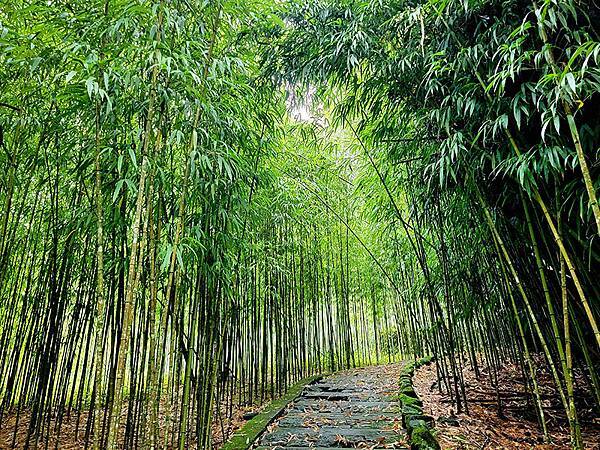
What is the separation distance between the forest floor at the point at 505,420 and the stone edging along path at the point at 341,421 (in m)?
0.24

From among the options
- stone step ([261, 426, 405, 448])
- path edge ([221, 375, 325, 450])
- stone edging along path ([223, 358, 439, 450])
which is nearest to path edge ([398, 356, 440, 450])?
stone edging along path ([223, 358, 439, 450])

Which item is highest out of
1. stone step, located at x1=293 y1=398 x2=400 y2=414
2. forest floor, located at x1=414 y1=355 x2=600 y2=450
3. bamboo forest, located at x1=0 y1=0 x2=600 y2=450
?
bamboo forest, located at x1=0 y1=0 x2=600 y2=450

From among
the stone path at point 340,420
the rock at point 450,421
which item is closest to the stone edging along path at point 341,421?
the stone path at point 340,420

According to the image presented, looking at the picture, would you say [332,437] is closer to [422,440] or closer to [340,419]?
[340,419]

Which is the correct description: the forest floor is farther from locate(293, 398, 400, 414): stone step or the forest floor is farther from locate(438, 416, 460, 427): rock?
locate(293, 398, 400, 414): stone step

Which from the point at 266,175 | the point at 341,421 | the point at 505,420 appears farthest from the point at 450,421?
the point at 266,175

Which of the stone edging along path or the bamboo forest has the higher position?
the bamboo forest

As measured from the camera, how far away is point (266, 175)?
3.34m

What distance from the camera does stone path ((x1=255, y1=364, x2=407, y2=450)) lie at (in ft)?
8.27

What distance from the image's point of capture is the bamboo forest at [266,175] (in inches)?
76.9

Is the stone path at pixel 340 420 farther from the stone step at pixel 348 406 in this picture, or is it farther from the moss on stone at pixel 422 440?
the moss on stone at pixel 422 440

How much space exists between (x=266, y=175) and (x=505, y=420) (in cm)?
284

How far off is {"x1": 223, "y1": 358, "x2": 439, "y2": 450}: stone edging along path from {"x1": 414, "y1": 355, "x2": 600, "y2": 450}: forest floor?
9.3 inches

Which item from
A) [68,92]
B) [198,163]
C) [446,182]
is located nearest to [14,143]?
[68,92]
